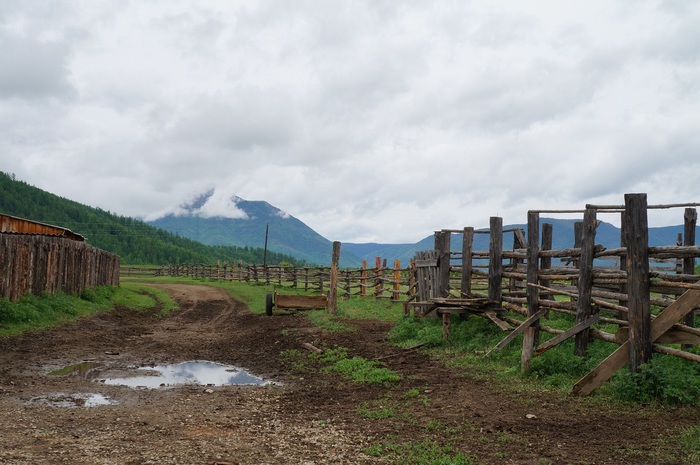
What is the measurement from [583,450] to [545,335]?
17.1 feet

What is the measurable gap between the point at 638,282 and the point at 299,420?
4.78 metres

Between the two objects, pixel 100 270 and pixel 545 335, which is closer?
pixel 545 335

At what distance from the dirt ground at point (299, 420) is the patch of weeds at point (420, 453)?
126 millimetres

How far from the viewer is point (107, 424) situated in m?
6.54

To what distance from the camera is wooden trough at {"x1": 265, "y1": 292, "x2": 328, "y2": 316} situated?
2020 centimetres

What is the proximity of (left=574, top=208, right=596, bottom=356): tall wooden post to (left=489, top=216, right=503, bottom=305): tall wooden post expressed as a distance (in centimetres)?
323

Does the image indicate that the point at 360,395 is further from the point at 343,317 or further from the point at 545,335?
the point at 343,317

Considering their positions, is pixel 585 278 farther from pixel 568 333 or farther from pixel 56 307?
pixel 56 307

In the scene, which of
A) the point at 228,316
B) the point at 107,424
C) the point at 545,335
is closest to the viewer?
the point at 107,424

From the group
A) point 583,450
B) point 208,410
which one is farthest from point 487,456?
point 208,410

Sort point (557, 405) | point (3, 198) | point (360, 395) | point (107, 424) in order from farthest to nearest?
point (3, 198) → point (360, 395) → point (557, 405) → point (107, 424)

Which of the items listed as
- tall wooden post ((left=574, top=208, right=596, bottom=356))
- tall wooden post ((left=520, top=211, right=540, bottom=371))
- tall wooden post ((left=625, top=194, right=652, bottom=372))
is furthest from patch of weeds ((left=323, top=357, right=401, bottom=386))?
tall wooden post ((left=625, top=194, right=652, bottom=372))

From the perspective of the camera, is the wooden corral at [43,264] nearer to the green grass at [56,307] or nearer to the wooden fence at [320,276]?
the green grass at [56,307]

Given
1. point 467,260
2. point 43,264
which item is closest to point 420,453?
point 467,260
